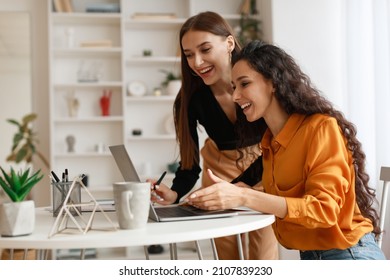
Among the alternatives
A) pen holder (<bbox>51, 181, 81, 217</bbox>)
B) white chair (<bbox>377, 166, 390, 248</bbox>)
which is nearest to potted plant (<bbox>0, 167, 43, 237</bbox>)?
pen holder (<bbox>51, 181, 81, 217</bbox>)

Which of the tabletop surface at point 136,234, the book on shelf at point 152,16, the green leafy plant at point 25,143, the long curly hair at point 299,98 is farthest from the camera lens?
the book on shelf at point 152,16

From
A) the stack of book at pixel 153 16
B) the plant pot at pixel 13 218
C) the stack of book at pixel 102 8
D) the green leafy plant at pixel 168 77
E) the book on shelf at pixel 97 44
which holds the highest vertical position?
the stack of book at pixel 102 8

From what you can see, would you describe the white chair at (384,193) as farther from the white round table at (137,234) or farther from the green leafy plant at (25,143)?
the green leafy plant at (25,143)

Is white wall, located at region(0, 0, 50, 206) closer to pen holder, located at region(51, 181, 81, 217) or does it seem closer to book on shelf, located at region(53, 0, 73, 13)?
book on shelf, located at region(53, 0, 73, 13)

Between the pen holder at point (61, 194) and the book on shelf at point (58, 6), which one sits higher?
the book on shelf at point (58, 6)

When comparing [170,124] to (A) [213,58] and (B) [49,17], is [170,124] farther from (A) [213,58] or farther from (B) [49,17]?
(A) [213,58]

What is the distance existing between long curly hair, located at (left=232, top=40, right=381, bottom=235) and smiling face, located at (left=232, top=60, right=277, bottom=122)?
0.6 inches

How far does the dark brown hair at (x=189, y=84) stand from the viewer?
169cm

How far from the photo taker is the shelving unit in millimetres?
3846

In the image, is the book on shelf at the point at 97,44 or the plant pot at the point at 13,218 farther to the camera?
the book on shelf at the point at 97,44

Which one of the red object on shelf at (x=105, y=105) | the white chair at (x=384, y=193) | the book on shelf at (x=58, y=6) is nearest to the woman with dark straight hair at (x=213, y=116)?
the white chair at (x=384, y=193)

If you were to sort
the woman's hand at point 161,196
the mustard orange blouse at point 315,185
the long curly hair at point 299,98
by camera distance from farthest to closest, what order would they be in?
the woman's hand at point 161,196 < the long curly hair at point 299,98 < the mustard orange blouse at point 315,185

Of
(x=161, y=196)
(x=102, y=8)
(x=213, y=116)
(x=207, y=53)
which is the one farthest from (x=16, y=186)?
(x=102, y=8)

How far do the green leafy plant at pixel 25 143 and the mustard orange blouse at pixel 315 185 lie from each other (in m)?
2.85
